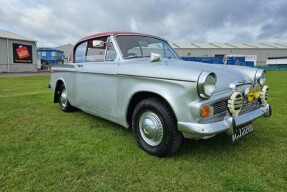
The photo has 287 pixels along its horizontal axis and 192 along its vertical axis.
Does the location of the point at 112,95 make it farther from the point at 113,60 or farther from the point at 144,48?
the point at 144,48

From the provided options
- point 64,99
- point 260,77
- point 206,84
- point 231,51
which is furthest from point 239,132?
point 231,51

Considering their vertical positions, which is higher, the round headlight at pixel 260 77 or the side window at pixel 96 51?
the side window at pixel 96 51

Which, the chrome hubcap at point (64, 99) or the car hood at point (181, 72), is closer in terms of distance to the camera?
the car hood at point (181, 72)

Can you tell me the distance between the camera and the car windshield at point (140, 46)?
12.5ft

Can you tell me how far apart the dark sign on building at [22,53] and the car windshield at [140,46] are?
26.4 m

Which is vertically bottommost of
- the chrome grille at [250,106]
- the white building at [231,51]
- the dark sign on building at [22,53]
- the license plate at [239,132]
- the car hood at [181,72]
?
the license plate at [239,132]

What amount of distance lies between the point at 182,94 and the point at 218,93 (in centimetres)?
44

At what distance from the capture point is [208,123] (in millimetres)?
2668

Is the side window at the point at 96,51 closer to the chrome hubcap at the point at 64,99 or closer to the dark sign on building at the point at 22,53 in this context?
the chrome hubcap at the point at 64,99

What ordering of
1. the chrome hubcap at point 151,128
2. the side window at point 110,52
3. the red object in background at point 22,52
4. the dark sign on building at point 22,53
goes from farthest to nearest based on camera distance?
the red object in background at point 22,52, the dark sign on building at point 22,53, the side window at point 110,52, the chrome hubcap at point 151,128

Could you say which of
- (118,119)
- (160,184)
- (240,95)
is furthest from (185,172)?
(118,119)

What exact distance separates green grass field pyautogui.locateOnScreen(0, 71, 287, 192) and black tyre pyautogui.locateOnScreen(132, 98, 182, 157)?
0.45 feet

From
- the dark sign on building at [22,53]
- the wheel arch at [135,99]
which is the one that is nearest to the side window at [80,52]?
the wheel arch at [135,99]

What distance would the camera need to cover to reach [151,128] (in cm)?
308
